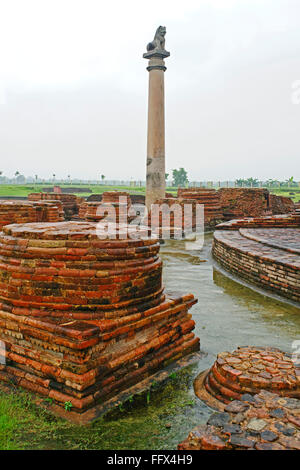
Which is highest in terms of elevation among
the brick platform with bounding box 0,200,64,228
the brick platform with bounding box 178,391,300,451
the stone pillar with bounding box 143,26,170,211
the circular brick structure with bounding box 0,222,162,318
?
the stone pillar with bounding box 143,26,170,211

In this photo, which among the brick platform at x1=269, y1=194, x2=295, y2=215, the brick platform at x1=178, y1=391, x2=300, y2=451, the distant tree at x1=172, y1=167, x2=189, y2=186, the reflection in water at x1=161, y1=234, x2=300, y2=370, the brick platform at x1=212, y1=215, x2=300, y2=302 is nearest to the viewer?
the brick platform at x1=178, y1=391, x2=300, y2=451

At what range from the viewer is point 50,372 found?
7.25 feet

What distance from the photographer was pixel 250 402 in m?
1.92

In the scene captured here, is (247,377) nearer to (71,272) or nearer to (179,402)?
(179,402)

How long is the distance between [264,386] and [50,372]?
126 cm

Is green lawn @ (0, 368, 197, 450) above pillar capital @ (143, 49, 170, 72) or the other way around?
the other way around

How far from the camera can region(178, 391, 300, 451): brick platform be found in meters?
1.55

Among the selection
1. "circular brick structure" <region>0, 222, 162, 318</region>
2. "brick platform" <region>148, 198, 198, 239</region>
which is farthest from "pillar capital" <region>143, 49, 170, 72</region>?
"circular brick structure" <region>0, 222, 162, 318</region>

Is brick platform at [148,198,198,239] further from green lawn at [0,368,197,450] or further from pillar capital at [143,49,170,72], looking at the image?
green lawn at [0,368,197,450]

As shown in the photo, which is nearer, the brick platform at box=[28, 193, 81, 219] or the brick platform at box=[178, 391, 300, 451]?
the brick platform at box=[178, 391, 300, 451]

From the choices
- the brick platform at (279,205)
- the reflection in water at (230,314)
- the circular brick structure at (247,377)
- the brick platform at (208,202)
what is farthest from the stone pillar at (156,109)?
the circular brick structure at (247,377)

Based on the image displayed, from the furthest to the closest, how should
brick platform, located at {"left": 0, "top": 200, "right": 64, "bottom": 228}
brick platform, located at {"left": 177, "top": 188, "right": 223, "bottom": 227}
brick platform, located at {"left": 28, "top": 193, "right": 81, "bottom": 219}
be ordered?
brick platform, located at {"left": 28, "top": 193, "right": 81, "bottom": 219} → brick platform, located at {"left": 177, "top": 188, "right": 223, "bottom": 227} → brick platform, located at {"left": 0, "top": 200, "right": 64, "bottom": 228}

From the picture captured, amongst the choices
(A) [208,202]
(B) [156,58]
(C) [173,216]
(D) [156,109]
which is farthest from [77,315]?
(B) [156,58]
